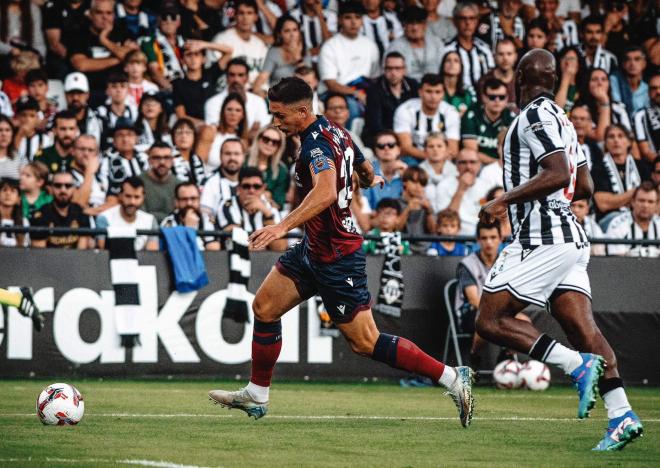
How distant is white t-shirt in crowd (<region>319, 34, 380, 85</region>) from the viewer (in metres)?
17.6

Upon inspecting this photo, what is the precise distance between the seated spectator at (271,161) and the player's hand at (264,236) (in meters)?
7.98

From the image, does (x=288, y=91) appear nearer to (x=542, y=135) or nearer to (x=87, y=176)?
(x=542, y=135)

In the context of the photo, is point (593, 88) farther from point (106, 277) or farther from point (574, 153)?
point (574, 153)

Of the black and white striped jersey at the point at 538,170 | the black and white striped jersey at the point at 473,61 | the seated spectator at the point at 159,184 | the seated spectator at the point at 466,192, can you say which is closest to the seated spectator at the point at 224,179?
the seated spectator at the point at 159,184

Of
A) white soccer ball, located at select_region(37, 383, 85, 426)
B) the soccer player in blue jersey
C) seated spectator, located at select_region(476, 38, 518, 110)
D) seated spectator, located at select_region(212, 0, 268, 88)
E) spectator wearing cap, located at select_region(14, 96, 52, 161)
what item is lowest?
white soccer ball, located at select_region(37, 383, 85, 426)

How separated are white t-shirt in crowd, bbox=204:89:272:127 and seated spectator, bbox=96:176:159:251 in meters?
2.35

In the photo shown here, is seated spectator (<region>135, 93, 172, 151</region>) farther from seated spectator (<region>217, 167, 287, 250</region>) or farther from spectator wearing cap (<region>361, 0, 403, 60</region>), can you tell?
spectator wearing cap (<region>361, 0, 403, 60</region>)

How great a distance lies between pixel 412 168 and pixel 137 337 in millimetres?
4255

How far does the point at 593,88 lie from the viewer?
1817 cm

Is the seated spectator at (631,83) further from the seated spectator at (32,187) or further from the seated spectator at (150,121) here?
the seated spectator at (32,187)

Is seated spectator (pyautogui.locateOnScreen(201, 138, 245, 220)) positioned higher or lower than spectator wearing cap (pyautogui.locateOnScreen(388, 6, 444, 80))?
lower

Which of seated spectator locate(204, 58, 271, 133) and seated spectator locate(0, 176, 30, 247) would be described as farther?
seated spectator locate(204, 58, 271, 133)

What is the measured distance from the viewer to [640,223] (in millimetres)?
15648

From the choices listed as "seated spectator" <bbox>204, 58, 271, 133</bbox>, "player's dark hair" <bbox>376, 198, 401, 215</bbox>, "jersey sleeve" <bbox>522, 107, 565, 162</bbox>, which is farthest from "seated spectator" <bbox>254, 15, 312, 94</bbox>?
"jersey sleeve" <bbox>522, 107, 565, 162</bbox>
